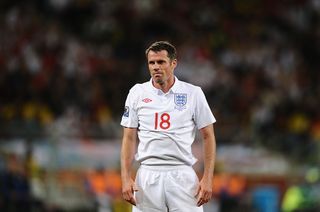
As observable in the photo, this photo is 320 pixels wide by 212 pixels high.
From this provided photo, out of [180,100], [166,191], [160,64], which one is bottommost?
[166,191]

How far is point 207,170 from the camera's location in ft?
24.8

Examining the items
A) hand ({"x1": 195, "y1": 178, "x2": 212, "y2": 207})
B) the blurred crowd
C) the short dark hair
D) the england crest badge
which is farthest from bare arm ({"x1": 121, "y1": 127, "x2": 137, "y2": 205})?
the blurred crowd

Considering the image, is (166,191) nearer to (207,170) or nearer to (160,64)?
(207,170)

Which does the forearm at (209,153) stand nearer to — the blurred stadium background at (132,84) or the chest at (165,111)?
the chest at (165,111)

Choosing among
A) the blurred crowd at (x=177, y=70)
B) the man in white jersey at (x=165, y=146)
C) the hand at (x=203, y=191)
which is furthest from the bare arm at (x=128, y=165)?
the blurred crowd at (x=177, y=70)

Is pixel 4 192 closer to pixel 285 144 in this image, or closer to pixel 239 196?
pixel 239 196

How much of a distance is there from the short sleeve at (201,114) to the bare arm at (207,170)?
0.04 meters

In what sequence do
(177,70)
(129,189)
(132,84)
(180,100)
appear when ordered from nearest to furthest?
1. (129,189)
2. (180,100)
3. (132,84)
4. (177,70)

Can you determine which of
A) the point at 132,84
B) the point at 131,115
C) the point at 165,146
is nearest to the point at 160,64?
the point at 131,115

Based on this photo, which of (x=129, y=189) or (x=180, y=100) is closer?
(x=129, y=189)

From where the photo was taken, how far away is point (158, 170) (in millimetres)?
7613

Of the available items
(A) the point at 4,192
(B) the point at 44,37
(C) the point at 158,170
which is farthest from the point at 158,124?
(B) the point at 44,37

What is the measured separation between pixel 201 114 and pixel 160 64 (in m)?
0.53

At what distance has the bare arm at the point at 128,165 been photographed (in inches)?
295
